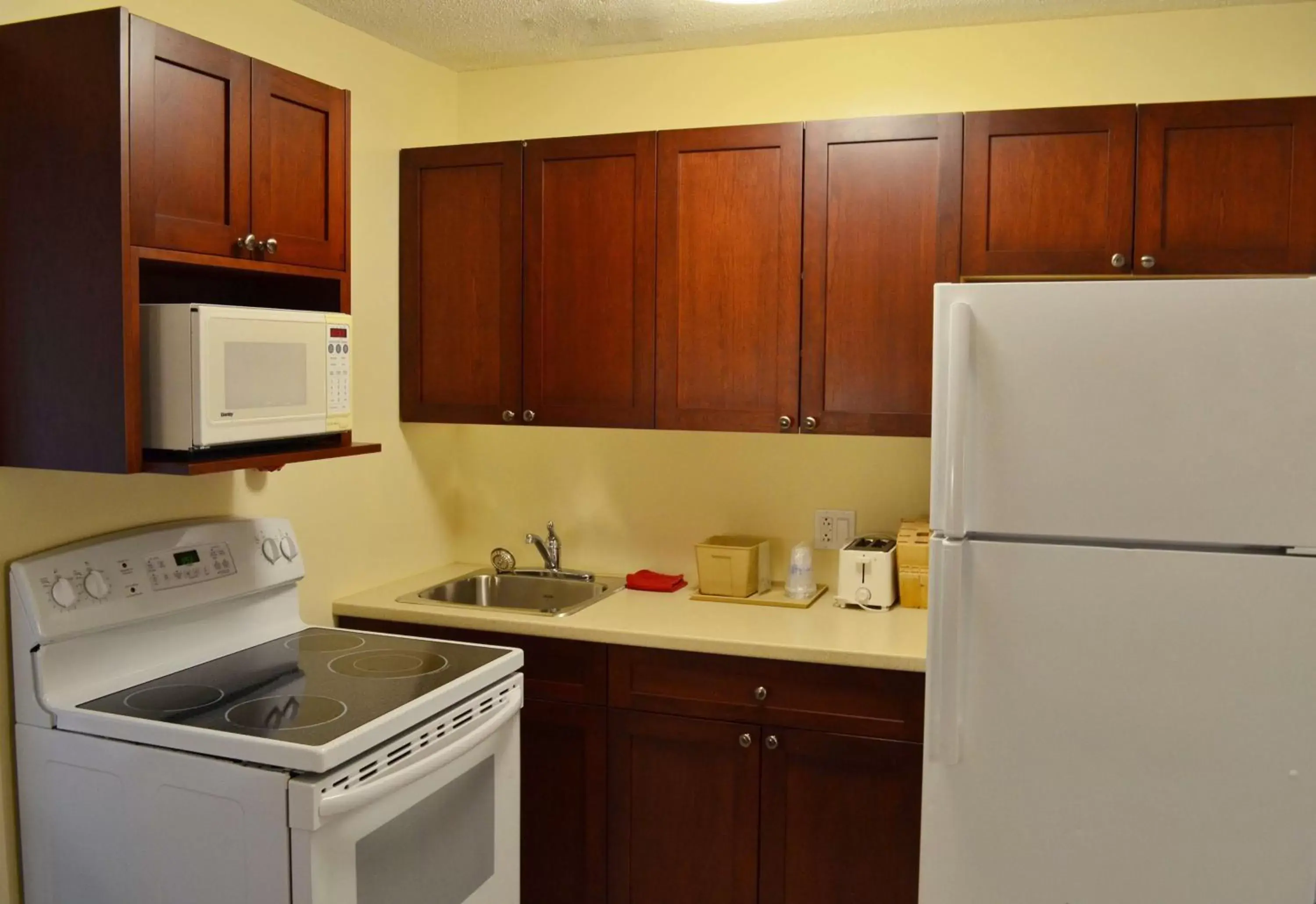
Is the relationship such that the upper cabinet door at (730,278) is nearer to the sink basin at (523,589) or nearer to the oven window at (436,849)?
the sink basin at (523,589)

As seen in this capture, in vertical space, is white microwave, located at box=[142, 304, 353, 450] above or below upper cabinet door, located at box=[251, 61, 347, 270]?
below

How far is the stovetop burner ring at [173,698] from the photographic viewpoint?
199 centimetres

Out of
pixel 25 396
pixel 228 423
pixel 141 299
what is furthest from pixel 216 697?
pixel 141 299

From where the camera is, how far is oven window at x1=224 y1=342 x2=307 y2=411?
203 centimetres

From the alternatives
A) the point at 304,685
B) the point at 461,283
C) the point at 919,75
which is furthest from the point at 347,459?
the point at 919,75

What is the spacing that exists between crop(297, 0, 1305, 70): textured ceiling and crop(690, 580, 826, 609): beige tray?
1.54 m

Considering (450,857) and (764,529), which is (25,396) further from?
(764,529)

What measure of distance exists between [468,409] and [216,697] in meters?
1.23

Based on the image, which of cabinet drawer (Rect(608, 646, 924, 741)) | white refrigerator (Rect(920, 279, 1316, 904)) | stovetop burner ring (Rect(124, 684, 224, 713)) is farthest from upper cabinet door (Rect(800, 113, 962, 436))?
stovetop burner ring (Rect(124, 684, 224, 713))

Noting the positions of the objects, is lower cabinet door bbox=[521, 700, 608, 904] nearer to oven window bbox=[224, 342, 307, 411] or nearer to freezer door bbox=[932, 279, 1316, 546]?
oven window bbox=[224, 342, 307, 411]

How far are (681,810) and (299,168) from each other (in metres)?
1.75

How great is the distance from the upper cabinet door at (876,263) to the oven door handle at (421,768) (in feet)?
3.43

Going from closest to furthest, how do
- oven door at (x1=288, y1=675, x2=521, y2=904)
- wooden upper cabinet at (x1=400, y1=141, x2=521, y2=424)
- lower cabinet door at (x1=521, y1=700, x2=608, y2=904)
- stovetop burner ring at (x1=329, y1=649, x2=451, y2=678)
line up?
oven door at (x1=288, y1=675, x2=521, y2=904), stovetop burner ring at (x1=329, y1=649, x2=451, y2=678), lower cabinet door at (x1=521, y1=700, x2=608, y2=904), wooden upper cabinet at (x1=400, y1=141, x2=521, y2=424)

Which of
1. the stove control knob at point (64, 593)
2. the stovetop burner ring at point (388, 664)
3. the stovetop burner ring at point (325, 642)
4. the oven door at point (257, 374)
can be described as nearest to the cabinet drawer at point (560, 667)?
the stovetop burner ring at point (325, 642)
